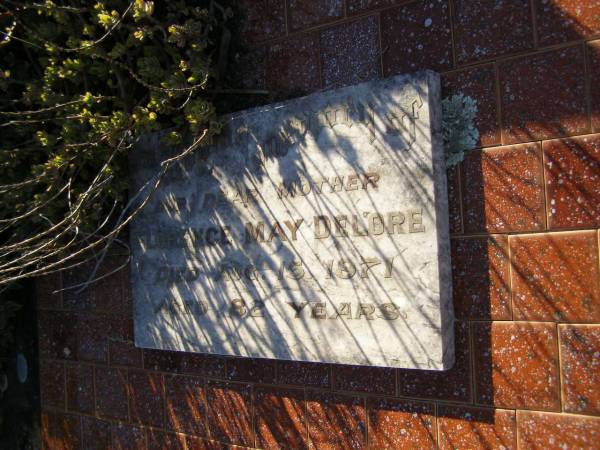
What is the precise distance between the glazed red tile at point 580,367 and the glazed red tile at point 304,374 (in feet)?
3.17

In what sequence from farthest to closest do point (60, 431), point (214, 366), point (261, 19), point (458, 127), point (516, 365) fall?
1. point (60, 431)
2. point (214, 366)
3. point (261, 19)
4. point (458, 127)
5. point (516, 365)

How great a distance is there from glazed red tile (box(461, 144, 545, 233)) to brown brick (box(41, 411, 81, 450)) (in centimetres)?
257

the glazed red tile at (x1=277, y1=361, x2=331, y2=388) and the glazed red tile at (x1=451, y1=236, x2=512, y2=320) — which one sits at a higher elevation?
the glazed red tile at (x1=451, y1=236, x2=512, y2=320)

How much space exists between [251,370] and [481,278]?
119 centimetres

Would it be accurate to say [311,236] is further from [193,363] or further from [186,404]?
[186,404]

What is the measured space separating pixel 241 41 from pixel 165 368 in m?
1.72

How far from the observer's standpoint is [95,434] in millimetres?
3311

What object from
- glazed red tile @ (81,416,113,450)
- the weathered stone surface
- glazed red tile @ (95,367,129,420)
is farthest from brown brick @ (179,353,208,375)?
glazed red tile @ (81,416,113,450)

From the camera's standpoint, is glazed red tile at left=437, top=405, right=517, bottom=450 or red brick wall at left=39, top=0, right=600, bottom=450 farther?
glazed red tile at left=437, top=405, right=517, bottom=450

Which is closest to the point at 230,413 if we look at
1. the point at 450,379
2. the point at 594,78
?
the point at 450,379

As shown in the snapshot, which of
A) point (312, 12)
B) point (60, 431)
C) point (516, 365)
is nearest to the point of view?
point (516, 365)

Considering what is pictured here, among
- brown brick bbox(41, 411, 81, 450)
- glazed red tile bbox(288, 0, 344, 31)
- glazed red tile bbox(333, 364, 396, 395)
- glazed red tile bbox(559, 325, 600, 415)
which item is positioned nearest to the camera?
glazed red tile bbox(559, 325, 600, 415)

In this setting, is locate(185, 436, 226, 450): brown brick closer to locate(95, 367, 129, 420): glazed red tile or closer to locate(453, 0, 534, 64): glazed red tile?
locate(95, 367, 129, 420): glazed red tile

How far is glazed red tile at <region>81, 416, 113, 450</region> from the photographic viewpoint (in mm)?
3260
